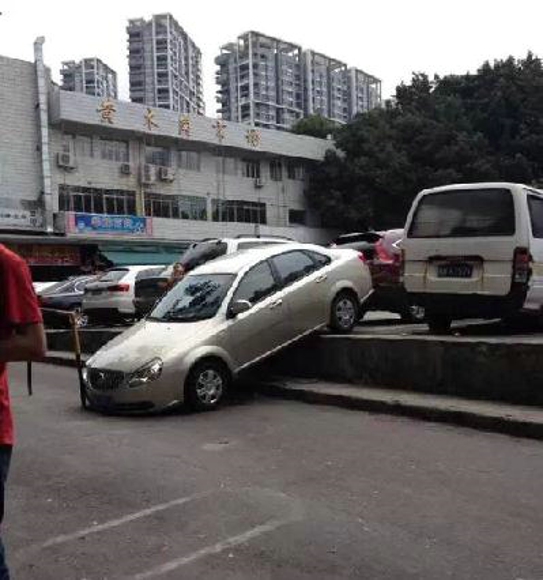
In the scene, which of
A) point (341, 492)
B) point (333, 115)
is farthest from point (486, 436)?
point (333, 115)

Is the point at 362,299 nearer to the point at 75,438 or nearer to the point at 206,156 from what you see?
the point at 75,438

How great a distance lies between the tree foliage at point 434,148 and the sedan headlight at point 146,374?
43803mm

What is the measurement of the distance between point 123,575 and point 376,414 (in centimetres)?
476

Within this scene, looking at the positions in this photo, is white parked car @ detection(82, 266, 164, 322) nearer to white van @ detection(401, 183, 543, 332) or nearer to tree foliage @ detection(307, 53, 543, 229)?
white van @ detection(401, 183, 543, 332)

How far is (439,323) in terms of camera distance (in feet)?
35.0

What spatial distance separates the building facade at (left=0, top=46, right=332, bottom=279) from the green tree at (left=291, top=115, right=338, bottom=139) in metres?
8.93

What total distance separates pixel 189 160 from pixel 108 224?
28.7ft

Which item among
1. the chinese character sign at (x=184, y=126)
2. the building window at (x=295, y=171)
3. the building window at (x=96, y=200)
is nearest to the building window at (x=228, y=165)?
the chinese character sign at (x=184, y=126)

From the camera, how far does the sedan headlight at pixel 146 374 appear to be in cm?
876

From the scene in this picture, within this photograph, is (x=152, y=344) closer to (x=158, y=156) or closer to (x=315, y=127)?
(x=158, y=156)

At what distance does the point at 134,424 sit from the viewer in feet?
27.8

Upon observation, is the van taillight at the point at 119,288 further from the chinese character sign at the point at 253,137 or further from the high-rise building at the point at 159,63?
the high-rise building at the point at 159,63

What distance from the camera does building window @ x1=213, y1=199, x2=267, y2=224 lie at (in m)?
49.9

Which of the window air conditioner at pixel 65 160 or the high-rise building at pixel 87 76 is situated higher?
the high-rise building at pixel 87 76
